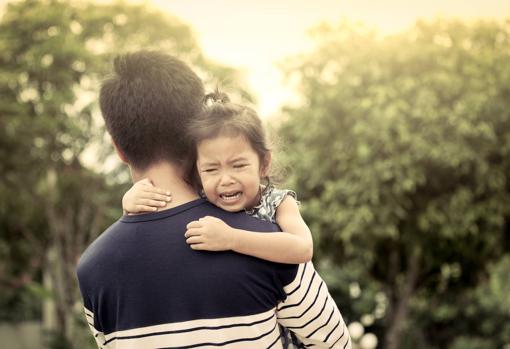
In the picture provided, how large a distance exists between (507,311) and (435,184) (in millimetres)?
4366

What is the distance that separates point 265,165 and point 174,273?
0.53m

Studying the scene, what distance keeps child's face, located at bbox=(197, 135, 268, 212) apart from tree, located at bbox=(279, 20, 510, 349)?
21.9 feet

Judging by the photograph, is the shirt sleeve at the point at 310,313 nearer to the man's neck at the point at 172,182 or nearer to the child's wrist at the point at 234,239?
the child's wrist at the point at 234,239

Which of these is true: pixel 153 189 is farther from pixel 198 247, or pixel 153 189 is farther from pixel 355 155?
pixel 355 155

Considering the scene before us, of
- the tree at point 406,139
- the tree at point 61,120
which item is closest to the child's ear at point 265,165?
the tree at point 406,139

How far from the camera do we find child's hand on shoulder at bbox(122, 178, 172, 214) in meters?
1.99

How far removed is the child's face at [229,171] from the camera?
211 centimetres

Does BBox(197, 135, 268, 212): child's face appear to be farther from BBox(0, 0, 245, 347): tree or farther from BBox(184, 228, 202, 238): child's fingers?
BBox(0, 0, 245, 347): tree

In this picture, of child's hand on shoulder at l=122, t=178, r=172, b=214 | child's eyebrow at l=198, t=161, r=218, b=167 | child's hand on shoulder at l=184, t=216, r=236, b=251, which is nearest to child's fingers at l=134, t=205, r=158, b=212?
child's hand on shoulder at l=122, t=178, r=172, b=214

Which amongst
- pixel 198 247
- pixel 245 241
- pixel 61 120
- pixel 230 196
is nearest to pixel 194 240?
pixel 198 247

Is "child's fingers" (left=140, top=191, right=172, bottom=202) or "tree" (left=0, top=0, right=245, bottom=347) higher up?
"tree" (left=0, top=0, right=245, bottom=347)

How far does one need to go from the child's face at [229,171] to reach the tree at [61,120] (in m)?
8.88

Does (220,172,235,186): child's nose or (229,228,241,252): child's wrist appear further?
(220,172,235,186): child's nose

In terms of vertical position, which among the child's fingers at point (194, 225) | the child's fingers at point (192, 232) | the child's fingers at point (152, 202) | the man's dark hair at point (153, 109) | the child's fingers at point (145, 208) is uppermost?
the man's dark hair at point (153, 109)
